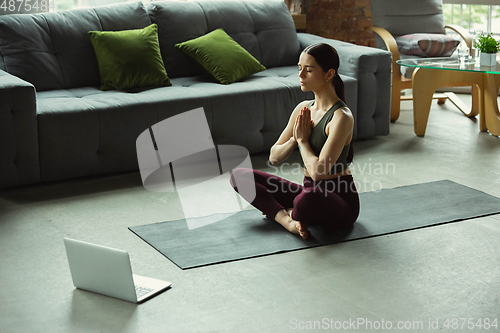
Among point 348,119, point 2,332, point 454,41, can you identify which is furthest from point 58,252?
point 454,41

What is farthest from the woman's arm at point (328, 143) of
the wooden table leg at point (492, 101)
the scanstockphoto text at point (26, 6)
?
the scanstockphoto text at point (26, 6)

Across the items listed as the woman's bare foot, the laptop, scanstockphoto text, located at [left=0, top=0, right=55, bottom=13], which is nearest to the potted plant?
the woman's bare foot

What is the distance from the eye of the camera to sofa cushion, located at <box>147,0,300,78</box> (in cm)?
382

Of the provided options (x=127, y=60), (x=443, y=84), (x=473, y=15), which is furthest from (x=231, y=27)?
(x=473, y=15)

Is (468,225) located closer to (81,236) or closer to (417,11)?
(81,236)

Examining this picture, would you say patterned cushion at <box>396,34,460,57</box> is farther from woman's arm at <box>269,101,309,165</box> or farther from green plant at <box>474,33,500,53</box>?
woman's arm at <box>269,101,309,165</box>

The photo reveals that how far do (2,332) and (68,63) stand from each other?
2.23m

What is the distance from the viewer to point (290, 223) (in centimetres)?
230

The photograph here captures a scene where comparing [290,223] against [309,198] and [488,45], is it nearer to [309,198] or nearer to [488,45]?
[309,198]

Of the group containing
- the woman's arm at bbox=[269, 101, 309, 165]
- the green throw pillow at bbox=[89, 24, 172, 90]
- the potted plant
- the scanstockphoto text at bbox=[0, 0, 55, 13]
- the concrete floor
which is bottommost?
the concrete floor

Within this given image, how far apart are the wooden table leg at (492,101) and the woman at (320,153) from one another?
194 centimetres

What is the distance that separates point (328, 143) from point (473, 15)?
4183 millimetres

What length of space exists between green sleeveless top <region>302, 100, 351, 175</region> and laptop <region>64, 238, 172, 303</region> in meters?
0.77

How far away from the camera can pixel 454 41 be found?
172 inches
